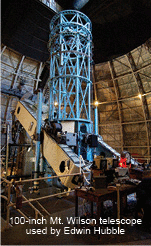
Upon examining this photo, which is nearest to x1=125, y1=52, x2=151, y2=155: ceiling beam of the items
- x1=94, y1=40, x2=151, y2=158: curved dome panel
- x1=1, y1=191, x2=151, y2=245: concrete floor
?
x1=94, y1=40, x2=151, y2=158: curved dome panel

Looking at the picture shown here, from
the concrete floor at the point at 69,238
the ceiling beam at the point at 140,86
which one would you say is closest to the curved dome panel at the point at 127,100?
the ceiling beam at the point at 140,86

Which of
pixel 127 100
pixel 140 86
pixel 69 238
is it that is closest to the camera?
pixel 69 238

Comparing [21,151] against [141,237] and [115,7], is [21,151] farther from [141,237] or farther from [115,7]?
[115,7]

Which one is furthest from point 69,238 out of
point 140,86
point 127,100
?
point 127,100

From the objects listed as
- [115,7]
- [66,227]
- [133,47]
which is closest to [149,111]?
[133,47]

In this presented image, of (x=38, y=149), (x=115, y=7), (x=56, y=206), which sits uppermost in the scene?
(x=115, y=7)

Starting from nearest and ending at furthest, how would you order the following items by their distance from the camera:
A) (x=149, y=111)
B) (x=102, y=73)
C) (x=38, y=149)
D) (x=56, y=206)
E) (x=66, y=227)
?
1. (x=66, y=227)
2. (x=56, y=206)
3. (x=38, y=149)
4. (x=149, y=111)
5. (x=102, y=73)

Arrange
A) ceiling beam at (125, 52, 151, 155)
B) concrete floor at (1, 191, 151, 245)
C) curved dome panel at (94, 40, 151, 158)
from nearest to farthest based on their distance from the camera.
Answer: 1. concrete floor at (1, 191, 151, 245)
2. curved dome panel at (94, 40, 151, 158)
3. ceiling beam at (125, 52, 151, 155)

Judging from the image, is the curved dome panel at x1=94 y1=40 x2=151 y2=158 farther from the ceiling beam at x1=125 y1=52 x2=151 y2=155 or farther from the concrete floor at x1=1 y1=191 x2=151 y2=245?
the concrete floor at x1=1 y1=191 x2=151 y2=245

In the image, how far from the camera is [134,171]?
5.10 m

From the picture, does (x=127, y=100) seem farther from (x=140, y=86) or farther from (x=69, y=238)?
(x=69, y=238)

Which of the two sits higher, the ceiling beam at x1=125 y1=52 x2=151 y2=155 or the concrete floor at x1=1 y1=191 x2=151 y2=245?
the ceiling beam at x1=125 y1=52 x2=151 y2=155

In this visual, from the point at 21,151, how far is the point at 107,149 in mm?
6263

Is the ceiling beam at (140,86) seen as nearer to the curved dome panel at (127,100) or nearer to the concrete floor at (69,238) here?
Result: the curved dome panel at (127,100)
